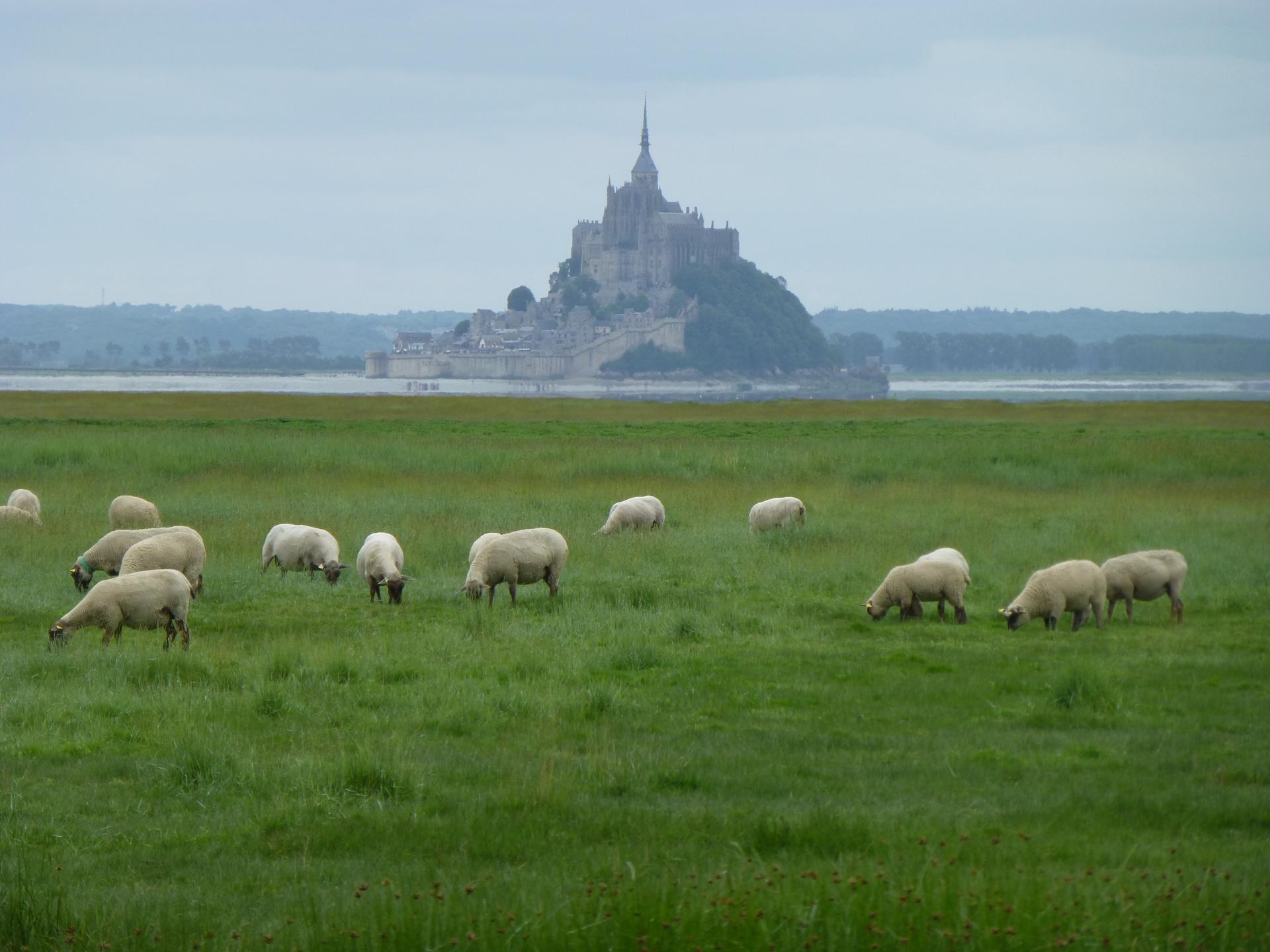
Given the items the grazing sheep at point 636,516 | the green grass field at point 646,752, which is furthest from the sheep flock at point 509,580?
the grazing sheep at point 636,516

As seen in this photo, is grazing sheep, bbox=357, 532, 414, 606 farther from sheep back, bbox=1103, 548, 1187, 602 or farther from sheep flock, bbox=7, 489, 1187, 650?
sheep back, bbox=1103, 548, 1187, 602

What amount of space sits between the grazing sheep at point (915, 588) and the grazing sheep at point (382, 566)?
17.2ft

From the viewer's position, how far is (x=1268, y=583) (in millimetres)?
17312

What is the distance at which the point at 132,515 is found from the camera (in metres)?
21.2

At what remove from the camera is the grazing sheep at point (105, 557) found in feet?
52.5

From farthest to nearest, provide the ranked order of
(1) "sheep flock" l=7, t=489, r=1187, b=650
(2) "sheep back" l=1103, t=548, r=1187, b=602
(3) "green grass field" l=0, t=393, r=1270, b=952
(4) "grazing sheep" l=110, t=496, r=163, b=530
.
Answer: (4) "grazing sheep" l=110, t=496, r=163, b=530 < (2) "sheep back" l=1103, t=548, r=1187, b=602 < (1) "sheep flock" l=7, t=489, r=1187, b=650 < (3) "green grass field" l=0, t=393, r=1270, b=952

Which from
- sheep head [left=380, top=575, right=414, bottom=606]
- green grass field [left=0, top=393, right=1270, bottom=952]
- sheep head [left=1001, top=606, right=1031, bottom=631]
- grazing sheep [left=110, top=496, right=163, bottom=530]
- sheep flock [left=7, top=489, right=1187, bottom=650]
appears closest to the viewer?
green grass field [left=0, top=393, right=1270, bottom=952]

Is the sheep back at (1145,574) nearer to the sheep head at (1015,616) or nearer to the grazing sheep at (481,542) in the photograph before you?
the sheep head at (1015,616)

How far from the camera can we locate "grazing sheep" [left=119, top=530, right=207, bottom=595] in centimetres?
1462

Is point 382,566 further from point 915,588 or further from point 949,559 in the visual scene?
point 949,559

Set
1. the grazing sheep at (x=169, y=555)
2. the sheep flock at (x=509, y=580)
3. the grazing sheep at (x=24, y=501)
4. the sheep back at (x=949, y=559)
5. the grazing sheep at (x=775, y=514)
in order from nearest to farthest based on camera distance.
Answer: the sheep flock at (x=509, y=580)
the grazing sheep at (x=169, y=555)
the sheep back at (x=949, y=559)
the grazing sheep at (x=775, y=514)
the grazing sheep at (x=24, y=501)

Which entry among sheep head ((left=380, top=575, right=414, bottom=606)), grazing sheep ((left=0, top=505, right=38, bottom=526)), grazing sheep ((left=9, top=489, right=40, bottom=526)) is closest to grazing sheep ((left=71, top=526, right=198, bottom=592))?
sheep head ((left=380, top=575, right=414, bottom=606))

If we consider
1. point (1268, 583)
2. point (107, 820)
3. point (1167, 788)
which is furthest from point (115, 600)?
point (1268, 583)

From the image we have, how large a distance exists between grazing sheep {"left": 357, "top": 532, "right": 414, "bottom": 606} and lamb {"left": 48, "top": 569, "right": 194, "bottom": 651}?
→ 334 centimetres
